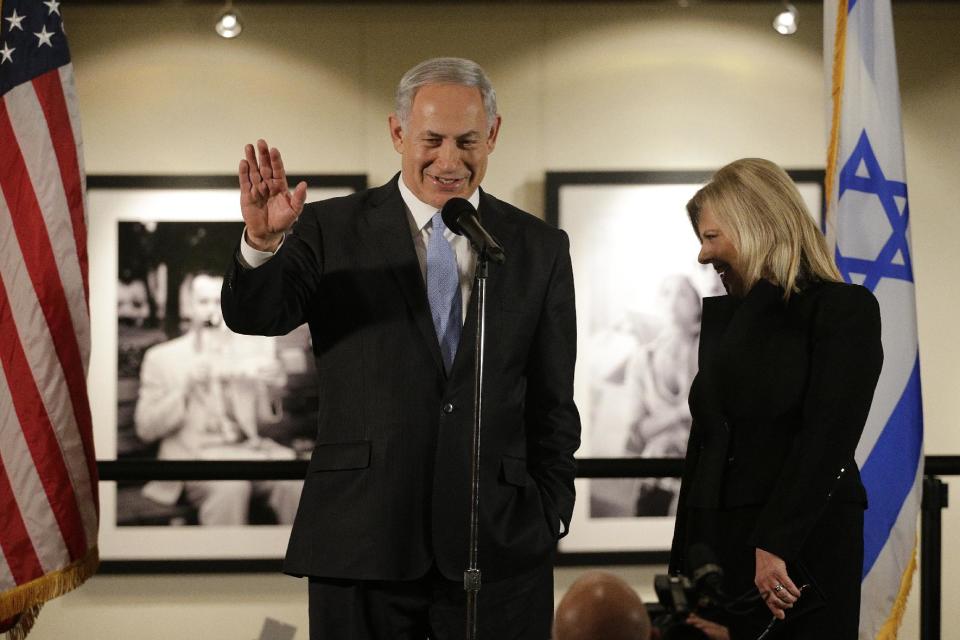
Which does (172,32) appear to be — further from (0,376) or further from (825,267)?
(825,267)

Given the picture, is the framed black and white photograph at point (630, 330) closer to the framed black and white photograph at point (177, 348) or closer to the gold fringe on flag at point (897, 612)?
the framed black and white photograph at point (177, 348)

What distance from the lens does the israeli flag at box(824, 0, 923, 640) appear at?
2750 mm

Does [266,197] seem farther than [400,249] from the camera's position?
No

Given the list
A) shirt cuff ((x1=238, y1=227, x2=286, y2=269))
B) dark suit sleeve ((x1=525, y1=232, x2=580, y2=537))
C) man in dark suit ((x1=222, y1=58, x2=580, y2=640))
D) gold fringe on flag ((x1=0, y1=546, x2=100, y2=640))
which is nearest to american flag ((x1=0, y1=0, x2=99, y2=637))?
gold fringe on flag ((x1=0, y1=546, x2=100, y2=640))

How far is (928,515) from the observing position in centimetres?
286

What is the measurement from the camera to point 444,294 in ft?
6.31

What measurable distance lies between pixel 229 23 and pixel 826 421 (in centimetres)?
254

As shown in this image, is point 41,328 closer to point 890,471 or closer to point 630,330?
point 630,330

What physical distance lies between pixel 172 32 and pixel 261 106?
43 cm

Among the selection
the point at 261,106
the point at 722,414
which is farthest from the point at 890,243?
the point at 261,106

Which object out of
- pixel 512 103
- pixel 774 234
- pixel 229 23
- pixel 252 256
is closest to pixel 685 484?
pixel 774 234

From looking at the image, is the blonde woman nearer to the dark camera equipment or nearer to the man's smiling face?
the man's smiling face

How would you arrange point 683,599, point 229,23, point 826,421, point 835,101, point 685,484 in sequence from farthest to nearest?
point 229,23 → point 835,101 → point 685,484 → point 826,421 → point 683,599

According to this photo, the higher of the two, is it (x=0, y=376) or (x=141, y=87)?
(x=141, y=87)
